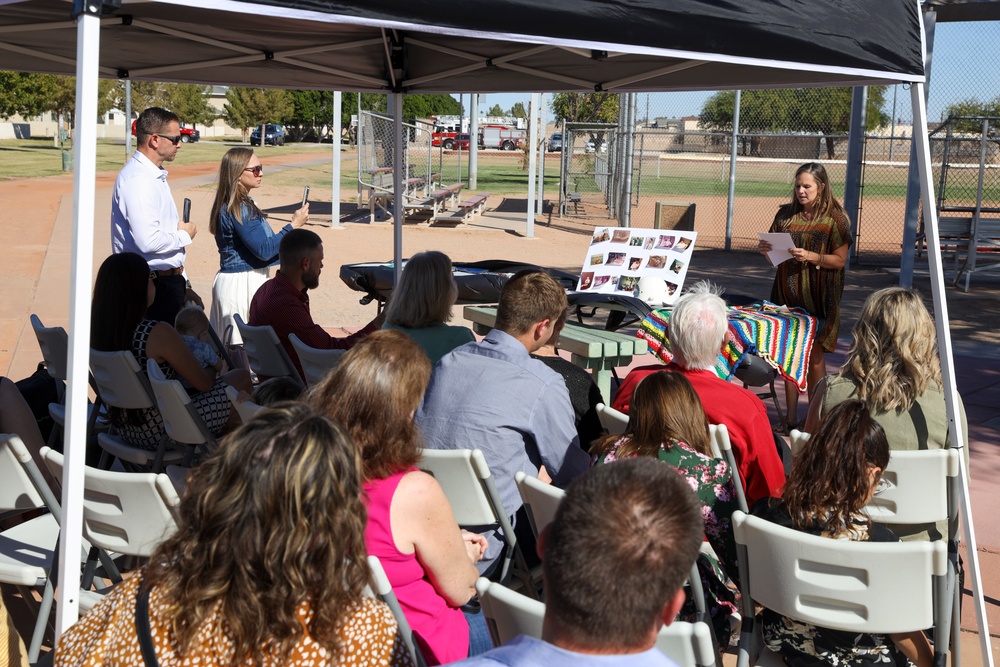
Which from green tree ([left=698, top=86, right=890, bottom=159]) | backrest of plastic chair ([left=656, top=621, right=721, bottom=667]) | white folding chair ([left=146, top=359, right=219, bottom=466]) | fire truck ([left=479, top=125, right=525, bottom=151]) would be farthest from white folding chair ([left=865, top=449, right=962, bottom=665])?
fire truck ([left=479, top=125, right=525, bottom=151])

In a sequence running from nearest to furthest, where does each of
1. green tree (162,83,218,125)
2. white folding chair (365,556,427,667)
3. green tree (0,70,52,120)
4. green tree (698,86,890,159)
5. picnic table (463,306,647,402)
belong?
white folding chair (365,556,427,667) → picnic table (463,306,647,402) → green tree (698,86,890,159) → green tree (0,70,52,120) → green tree (162,83,218,125)

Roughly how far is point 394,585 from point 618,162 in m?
17.1

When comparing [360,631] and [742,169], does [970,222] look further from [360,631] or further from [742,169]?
[742,169]

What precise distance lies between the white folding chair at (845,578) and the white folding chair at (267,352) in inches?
113

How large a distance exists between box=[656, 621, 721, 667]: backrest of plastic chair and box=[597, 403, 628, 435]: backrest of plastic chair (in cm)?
144

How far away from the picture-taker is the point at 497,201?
2600 cm

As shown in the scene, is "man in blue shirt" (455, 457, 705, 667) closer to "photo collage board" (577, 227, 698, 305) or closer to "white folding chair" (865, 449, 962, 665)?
"white folding chair" (865, 449, 962, 665)

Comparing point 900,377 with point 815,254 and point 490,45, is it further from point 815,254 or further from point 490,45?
point 490,45

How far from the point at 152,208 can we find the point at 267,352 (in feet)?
4.93

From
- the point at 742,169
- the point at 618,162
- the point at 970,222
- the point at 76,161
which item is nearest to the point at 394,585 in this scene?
the point at 76,161

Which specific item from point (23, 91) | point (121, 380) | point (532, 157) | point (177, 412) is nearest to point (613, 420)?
point (177, 412)

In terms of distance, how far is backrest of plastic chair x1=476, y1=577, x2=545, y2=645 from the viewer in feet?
6.43

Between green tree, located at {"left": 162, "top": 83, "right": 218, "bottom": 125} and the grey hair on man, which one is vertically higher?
green tree, located at {"left": 162, "top": 83, "right": 218, "bottom": 125}

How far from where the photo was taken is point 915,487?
3137mm
